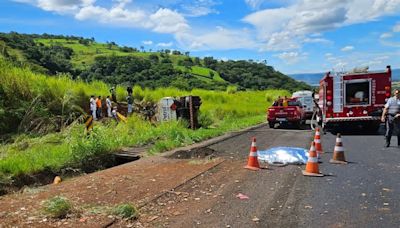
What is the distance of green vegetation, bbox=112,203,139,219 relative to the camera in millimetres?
6211

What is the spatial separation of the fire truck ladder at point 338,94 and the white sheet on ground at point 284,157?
9054mm

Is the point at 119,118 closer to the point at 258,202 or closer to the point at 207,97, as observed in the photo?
the point at 258,202

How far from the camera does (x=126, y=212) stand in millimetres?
6258

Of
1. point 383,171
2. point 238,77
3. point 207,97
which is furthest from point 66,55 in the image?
point 383,171

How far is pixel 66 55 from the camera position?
266ft

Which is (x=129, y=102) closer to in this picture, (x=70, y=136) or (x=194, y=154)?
(x=70, y=136)

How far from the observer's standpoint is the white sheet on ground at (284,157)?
10.9 meters

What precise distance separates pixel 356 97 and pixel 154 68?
46.1 m

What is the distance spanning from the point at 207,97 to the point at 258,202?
106 ft

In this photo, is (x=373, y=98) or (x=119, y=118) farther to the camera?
(x=119, y=118)

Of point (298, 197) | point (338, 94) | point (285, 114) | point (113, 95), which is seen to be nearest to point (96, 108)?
point (113, 95)

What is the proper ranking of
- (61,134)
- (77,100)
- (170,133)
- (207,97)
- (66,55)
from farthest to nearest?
(66,55) → (207,97) → (77,100) → (170,133) → (61,134)

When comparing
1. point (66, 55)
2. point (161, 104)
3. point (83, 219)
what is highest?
point (66, 55)

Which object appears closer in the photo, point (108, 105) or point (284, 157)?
point (284, 157)
